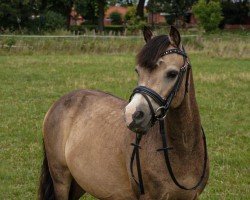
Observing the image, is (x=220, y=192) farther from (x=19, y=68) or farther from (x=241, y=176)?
(x=19, y=68)

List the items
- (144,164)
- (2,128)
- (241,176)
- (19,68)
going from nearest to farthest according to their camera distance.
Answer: (144,164) < (241,176) < (2,128) < (19,68)

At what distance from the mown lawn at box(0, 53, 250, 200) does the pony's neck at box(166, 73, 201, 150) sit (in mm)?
2315

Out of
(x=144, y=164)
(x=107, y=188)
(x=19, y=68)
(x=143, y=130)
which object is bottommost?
(x=19, y=68)

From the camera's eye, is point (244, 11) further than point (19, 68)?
Yes

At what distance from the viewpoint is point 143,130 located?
2.79 m

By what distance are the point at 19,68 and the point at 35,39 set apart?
252 inches

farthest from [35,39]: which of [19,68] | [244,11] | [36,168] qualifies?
[244,11]

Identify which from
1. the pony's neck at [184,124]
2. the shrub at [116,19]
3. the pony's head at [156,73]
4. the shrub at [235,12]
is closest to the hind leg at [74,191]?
the pony's neck at [184,124]

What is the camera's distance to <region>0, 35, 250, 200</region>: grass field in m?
5.89

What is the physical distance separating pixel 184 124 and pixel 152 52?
23.5 inches

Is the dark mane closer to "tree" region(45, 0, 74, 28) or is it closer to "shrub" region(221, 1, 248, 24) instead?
"tree" region(45, 0, 74, 28)

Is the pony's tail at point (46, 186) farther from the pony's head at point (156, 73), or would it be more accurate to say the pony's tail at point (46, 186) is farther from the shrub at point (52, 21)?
the shrub at point (52, 21)

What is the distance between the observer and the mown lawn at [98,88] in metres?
5.88

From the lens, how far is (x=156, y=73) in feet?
9.46
